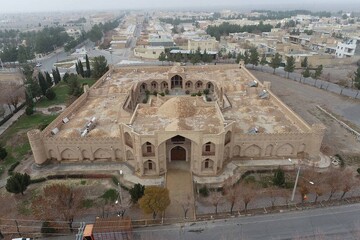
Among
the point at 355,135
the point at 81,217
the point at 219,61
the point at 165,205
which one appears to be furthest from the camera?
the point at 219,61

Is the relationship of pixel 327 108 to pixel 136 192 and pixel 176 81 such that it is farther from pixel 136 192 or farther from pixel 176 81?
pixel 136 192

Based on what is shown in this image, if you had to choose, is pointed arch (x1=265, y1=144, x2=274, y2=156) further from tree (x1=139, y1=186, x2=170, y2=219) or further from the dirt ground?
tree (x1=139, y1=186, x2=170, y2=219)

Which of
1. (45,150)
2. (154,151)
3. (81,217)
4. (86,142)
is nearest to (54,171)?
(45,150)

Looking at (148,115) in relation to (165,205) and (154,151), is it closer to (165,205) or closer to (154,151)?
(154,151)

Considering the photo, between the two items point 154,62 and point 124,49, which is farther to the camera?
point 124,49

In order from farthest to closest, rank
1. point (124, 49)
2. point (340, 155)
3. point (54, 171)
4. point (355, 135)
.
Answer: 1. point (124, 49)
2. point (355, 135)
3. point (340, 155)
4. point (54, 171)

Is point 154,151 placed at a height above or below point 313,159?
above
